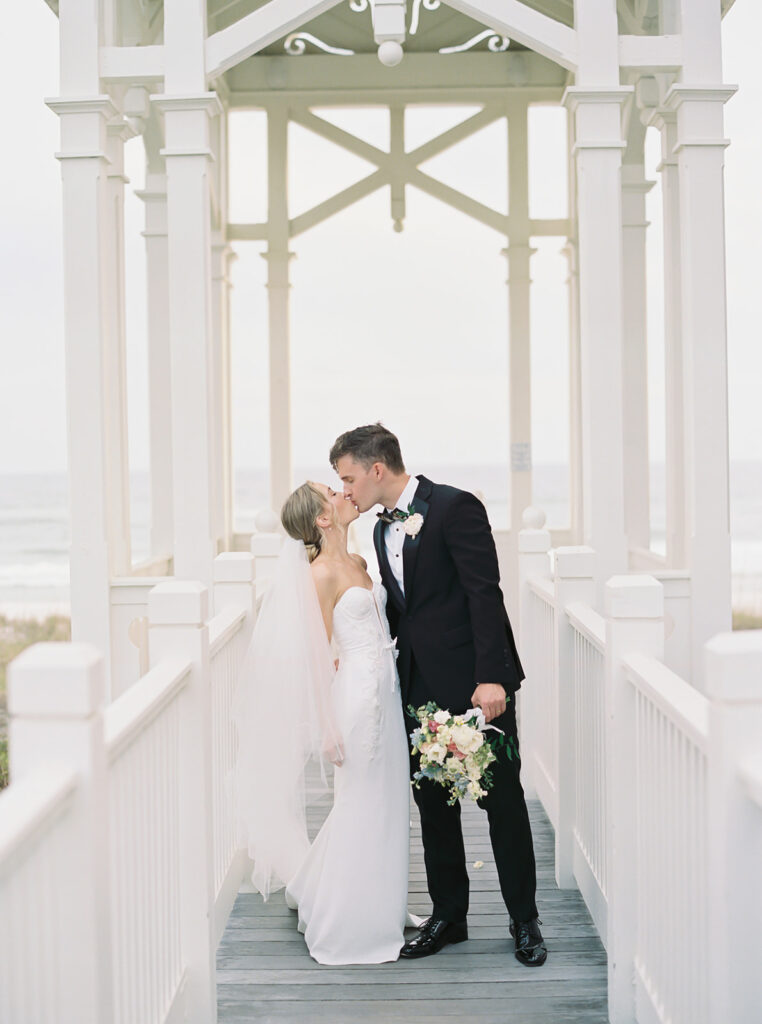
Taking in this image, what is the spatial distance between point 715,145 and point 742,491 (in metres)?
39.1

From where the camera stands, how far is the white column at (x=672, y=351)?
6203mm

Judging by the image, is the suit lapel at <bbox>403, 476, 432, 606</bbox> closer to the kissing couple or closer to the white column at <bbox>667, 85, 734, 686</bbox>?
the kissing couple

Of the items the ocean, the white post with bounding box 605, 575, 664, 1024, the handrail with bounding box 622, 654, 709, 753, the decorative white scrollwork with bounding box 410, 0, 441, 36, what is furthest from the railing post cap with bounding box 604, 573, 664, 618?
the ocean

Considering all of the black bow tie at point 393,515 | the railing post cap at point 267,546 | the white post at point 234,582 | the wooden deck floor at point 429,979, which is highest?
the black bow tie at point 393,515

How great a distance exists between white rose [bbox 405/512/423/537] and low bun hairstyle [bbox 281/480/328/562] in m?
0.38

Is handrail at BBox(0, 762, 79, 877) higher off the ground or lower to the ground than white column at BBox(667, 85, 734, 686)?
lower

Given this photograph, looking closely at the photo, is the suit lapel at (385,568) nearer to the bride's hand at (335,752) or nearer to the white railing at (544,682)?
the bride's hand at (335,752)

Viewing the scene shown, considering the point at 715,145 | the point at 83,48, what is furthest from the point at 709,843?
the point at 83,48

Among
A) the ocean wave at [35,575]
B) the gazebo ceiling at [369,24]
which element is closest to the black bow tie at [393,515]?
the gazebo ceiling at [369,24]

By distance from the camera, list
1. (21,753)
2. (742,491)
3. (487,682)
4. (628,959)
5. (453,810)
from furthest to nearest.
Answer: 1. (742,491)
2. (453,810)
3. (487,682)
4. (628,959)
5. (21,753)

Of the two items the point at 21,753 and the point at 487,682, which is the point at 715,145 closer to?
the point at 487,682

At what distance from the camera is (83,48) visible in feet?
17.1

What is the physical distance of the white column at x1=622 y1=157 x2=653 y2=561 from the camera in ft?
26.3

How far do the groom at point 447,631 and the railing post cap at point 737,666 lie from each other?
150 centimetres
